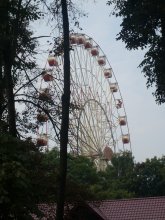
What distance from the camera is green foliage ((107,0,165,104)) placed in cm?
1262

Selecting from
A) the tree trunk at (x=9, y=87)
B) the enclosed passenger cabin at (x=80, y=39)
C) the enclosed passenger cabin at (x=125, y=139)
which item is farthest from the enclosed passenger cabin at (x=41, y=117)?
the enclosed passenger cabin at (x=125, y=139)

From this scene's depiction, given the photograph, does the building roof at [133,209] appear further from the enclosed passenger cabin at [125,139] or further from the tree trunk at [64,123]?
the enclosed passenger cabin at [125,139]

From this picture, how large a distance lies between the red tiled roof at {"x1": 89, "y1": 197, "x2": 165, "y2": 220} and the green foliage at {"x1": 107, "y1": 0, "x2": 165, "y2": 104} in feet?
27.6

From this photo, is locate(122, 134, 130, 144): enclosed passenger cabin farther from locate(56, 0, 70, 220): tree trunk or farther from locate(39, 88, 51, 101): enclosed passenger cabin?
locate(56, 0, 70, 220): tree trunk

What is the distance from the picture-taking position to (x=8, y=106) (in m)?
13.7

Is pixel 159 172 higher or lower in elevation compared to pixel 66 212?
higher

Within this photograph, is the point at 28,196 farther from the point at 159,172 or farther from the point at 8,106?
the point at 159,172

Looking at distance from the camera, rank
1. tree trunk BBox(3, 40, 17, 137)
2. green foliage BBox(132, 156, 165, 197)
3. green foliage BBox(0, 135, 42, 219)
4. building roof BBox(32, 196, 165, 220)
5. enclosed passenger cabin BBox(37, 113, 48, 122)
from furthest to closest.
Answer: green foliage BBox(132, 156, 165, 197), building roof BBox(32, 196, 165, 220), enclosed passenger cabin BBox(37, 113, 48, 122), tree trunk BBox(3, 40, 17, 137), green foliage BBox(0, 135, 42, 219)

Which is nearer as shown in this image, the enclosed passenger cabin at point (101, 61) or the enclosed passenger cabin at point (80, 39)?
the enclosed passenger cabin at point (80, 39)

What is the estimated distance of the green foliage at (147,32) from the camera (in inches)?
497

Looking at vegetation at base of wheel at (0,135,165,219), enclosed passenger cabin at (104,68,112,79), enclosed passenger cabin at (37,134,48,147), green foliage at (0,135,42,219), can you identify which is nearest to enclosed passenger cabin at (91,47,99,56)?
enclosed passenger cabin at (104,68,112,79)

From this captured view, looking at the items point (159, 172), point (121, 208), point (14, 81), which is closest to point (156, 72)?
point (14, 81)

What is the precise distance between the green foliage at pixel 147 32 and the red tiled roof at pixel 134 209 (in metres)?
8.42

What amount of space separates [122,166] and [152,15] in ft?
137
